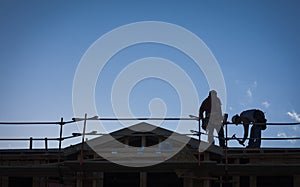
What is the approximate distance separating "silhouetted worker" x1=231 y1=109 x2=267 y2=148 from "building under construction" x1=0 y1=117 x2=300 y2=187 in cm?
82

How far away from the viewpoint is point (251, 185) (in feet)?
47.9

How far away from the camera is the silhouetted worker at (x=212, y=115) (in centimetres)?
1463

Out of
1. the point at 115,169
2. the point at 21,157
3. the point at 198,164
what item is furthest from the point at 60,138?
the point at 198,164

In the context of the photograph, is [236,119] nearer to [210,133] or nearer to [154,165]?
[210,133]

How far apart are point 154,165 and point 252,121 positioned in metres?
4.36

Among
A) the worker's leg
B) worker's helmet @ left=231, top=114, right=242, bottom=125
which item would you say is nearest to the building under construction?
the worker's leg

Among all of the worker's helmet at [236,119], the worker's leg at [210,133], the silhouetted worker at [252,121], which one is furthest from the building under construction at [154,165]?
the worker's helmet at [236,119]

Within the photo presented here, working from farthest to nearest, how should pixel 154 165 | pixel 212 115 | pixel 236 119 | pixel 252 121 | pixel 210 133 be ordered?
pixel 236 119 → pixel 252 121 → pixel 212 115 → pixel 210 133 → pixel 154 165

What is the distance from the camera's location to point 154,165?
12.7 metres

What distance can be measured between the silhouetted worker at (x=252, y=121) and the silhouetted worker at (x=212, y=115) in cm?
87

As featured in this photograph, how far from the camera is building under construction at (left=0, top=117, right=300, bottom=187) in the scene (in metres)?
12.9

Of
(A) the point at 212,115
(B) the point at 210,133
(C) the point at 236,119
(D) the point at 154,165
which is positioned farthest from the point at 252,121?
(D) the point at 154,165

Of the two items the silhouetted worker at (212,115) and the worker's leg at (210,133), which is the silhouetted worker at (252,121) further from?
the worker's leg at (210,133)

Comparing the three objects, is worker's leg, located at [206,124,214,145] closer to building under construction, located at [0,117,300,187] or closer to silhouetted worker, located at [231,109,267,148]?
building under construction, located at [0,117,300,187]
